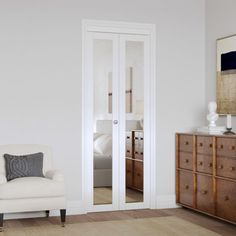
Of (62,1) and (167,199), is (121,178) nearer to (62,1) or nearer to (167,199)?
(167,199)

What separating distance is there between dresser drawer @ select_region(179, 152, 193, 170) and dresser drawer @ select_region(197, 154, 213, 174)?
18 cm

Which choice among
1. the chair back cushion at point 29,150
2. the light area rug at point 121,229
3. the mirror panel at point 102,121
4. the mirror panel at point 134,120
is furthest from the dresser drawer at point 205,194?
the chair back cushion at point 29,150

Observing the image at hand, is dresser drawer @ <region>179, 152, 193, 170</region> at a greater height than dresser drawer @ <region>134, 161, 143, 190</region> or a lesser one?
greater

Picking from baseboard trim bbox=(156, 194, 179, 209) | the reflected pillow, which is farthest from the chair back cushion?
baseboard trim bbox=(156, 194, 179, 209)

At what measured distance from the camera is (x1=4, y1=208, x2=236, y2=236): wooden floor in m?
5.31

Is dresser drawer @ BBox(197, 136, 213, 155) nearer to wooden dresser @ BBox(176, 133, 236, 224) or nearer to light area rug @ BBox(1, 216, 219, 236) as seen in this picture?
wooden dresser @ BBox(176, 133, 236, 224)

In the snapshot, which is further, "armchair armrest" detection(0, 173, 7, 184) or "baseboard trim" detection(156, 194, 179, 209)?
"baseboard trim" detection(156, 194, 179, 209)

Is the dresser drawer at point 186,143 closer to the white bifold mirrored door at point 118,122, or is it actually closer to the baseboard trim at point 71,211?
the white bifold mirrored door at point 118,122

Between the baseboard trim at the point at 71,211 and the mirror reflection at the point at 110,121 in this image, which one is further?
the mirror reflection at the point at 110,121

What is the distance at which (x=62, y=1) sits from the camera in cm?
598

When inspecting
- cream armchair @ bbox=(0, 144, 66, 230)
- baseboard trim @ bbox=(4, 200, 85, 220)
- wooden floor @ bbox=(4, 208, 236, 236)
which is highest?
cream armchair @ bbox=(0, 144, 66, 230)

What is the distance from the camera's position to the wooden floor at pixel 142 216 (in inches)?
209

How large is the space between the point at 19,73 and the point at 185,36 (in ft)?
7.08

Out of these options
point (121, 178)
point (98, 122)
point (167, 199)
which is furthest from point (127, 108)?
point (167, 199)
